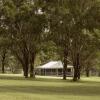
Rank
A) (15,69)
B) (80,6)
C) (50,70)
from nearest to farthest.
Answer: (80,6) → (50,70) → (15,69)

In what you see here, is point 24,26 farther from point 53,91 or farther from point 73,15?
point 53,91

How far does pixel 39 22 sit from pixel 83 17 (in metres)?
17.1

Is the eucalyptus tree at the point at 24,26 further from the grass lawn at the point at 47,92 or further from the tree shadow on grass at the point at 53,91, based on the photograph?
the tree shadow on grass at the point at 53,91

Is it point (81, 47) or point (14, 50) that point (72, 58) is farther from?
point (14, 50)

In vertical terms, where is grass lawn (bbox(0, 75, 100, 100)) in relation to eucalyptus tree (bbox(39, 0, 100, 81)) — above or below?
below

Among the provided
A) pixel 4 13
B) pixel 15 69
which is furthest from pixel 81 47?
pixel 15 69

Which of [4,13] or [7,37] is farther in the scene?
[7,37]

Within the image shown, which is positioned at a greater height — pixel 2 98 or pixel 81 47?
pixel 81 47

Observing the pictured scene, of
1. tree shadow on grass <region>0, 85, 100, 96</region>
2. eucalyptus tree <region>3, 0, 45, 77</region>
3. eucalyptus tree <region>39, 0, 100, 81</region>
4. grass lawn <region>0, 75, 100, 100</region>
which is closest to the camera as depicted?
grass lawn <region>0, 75, 100, 100</region>

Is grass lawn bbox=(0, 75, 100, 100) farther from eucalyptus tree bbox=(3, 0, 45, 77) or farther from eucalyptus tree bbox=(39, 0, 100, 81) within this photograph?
eucalyptus tree bbox=(3, 0, 45, 77)

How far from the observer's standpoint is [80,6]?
124 ft

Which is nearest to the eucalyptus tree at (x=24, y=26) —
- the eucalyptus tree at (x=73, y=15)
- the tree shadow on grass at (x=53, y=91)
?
the eucalyptus tree at (x=73, y=15)

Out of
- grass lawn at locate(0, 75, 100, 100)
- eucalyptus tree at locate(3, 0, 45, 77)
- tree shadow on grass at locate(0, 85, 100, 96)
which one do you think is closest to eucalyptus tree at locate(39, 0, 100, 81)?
eucalyptus tree at locate(3, 0, 45, 77)

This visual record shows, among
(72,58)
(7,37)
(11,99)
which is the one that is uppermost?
(7,37)
